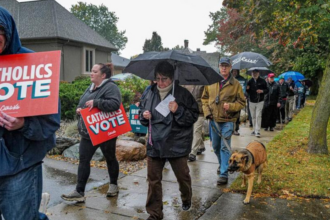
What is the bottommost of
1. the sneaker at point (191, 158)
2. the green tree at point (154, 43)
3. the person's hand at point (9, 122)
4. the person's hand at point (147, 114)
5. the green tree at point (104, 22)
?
the sneaker at point (191, 158)

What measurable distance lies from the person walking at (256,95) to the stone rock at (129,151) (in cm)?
447

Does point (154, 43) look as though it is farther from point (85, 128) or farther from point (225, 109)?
point (85, 128)

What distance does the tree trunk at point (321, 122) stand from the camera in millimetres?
6920

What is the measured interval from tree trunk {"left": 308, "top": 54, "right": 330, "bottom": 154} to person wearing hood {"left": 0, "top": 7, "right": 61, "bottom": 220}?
245 inches

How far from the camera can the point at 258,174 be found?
206 inches

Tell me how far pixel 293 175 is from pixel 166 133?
119 inches

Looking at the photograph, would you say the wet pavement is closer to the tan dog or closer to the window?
the tan dog

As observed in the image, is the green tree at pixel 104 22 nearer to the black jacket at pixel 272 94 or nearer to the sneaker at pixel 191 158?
the black jacket at pixel 272 94

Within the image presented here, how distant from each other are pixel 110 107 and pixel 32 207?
2310 mm

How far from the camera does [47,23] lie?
856 inches

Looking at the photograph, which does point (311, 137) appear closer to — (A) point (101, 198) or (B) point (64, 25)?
(A) point (101, 198)

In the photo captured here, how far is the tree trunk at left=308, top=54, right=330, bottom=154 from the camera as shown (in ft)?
22.7

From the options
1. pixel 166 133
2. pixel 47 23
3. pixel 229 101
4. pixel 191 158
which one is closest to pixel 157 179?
pixel 166 133

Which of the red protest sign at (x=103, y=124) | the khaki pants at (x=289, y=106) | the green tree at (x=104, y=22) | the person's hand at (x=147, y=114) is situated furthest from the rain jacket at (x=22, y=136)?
the green tree at (x=104, y=22)
